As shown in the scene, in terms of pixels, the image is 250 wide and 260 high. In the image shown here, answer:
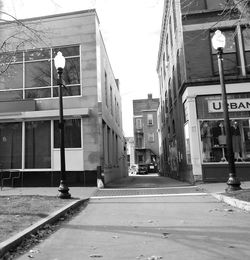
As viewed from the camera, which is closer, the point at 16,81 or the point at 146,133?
the point at 16,81

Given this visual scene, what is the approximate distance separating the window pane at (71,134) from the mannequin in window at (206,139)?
5.76 metres

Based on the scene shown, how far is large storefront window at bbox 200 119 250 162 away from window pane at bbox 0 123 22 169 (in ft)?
28.8

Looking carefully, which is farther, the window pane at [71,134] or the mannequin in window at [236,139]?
the window pane at [71,134]

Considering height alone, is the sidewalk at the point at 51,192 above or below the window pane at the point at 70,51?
below

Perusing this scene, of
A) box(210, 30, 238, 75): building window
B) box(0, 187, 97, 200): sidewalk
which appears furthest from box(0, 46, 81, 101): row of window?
box(210, 30, 238, 75): building window

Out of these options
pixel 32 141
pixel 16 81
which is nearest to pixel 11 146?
pixel 32 141

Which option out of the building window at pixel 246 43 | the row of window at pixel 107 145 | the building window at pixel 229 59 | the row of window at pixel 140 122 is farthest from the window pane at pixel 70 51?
the row of window at pixel 140 122

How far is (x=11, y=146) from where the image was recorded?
1842cm

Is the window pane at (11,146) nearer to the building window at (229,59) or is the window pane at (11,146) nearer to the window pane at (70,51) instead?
the window pane at (70,51)

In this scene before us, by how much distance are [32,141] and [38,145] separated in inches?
14.4

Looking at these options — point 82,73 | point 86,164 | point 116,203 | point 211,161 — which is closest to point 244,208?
point 116,203

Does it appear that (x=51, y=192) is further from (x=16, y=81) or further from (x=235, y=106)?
(x=235, y=106)

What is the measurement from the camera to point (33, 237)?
6598mm

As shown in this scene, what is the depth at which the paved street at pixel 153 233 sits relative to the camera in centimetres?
552
